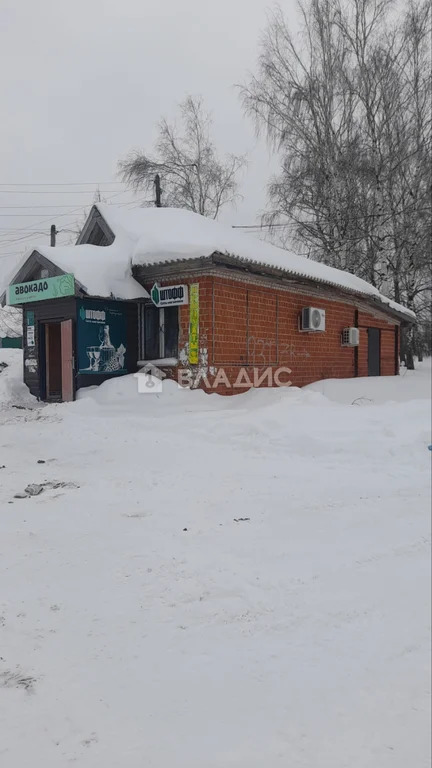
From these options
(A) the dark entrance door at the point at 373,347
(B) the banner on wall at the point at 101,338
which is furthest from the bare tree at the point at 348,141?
(B) the banner on wall at the point at 101,338

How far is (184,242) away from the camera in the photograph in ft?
31.0

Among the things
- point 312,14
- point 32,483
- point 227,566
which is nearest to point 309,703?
point 227,566

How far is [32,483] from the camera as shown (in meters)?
5.48

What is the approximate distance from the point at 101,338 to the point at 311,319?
177 inches

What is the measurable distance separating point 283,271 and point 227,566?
824cm

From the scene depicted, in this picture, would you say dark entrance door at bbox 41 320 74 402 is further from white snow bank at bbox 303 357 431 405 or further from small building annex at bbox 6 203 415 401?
white snow bank at bbox 303 357 431 405

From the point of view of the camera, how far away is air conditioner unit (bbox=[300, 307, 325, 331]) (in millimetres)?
11703

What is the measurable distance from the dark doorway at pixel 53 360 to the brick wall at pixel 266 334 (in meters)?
3.05

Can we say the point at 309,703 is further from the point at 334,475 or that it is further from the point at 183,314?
the point at 183,314

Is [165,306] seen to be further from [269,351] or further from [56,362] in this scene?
[56,362]

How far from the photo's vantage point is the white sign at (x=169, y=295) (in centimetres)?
983

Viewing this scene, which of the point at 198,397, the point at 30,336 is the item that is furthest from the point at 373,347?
the point at 30,336

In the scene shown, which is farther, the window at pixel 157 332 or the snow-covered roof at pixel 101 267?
the window at pixel 157 332

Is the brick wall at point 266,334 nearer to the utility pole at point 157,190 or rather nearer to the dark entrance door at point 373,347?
the dark entrance door at point 373,347
